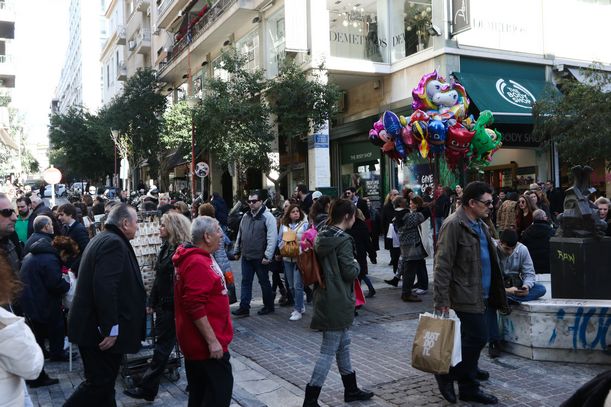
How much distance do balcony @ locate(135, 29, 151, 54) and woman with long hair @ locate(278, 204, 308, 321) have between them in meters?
33.7

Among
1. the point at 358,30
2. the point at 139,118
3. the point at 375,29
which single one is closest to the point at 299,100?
the point at 358,30

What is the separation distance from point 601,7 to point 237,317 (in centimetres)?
1814

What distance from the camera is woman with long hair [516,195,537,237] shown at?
9750mm

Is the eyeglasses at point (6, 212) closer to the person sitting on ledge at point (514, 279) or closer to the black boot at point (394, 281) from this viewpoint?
the person sitting on ledge at point (514, 279)

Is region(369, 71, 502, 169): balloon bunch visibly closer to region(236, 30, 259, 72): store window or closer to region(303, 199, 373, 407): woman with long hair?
region(303, 199, 373, 407): woman with long hair

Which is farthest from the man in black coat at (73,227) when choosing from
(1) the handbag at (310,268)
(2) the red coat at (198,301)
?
(2) the red coat at (198,301)

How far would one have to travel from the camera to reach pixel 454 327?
444cm

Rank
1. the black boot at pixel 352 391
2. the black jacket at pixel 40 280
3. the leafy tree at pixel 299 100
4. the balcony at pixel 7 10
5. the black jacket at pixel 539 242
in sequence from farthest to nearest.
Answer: the balcony at pixel 7 10
the leafy tree at pixel 299 100
the black jacket at pixel 539 242
the black jacket at pixel 40 280
the black boot at pixel 352 391

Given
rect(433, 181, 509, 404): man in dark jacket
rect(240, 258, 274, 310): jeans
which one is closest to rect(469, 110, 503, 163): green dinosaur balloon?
rect(240, 258, 274, 310): jeans

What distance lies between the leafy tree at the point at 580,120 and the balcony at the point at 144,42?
29.8m

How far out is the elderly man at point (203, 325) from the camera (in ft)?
11.8

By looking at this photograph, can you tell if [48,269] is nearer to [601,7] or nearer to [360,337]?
[360,337]

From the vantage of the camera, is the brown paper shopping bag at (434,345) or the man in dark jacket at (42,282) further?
the man in dark jacket at (42,282)

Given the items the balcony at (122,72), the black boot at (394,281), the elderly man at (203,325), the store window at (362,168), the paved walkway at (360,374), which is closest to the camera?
the elderly man at (203,325)
